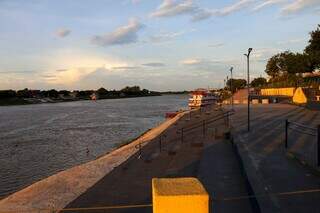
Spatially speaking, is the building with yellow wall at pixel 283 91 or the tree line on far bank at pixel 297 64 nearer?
the tree line on far bank at pixel 297 64

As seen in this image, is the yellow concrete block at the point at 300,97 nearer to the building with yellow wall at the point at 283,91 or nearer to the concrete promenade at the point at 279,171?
the building with yellow wall at the point at 283,91

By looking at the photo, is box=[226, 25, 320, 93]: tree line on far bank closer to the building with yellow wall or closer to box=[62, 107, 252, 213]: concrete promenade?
the building with yellow wall

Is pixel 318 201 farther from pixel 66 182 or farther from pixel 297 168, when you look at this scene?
pixel 66 182

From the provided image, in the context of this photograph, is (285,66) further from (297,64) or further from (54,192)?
(54,192)

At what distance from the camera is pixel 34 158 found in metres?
31.3

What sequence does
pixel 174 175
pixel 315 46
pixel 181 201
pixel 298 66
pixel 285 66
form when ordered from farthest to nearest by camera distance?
pixel 285 66
pixel 298 66
pixel 315 46
pixel 174 175
pixel 181 201

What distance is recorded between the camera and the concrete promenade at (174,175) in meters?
11.6

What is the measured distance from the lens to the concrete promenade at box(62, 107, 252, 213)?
1159 centimetres

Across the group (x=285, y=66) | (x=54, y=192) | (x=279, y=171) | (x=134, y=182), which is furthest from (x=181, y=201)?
(x=285, y=66)

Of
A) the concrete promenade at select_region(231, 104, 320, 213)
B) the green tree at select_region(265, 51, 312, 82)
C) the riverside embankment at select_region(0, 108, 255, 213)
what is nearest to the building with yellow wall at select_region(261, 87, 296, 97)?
the green tree at select_region(265, 51, 312, 82)

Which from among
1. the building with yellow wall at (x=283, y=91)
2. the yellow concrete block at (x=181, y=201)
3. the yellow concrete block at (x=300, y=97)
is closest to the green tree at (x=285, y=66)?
the building with yellow wall at (x=283, y=91)

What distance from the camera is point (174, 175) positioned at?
15141 millimetres

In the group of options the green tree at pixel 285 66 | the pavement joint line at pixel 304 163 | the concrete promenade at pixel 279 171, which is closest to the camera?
the concrete promenade at pixel 279 171

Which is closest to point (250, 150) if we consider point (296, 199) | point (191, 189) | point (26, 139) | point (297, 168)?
point (297, 168)
